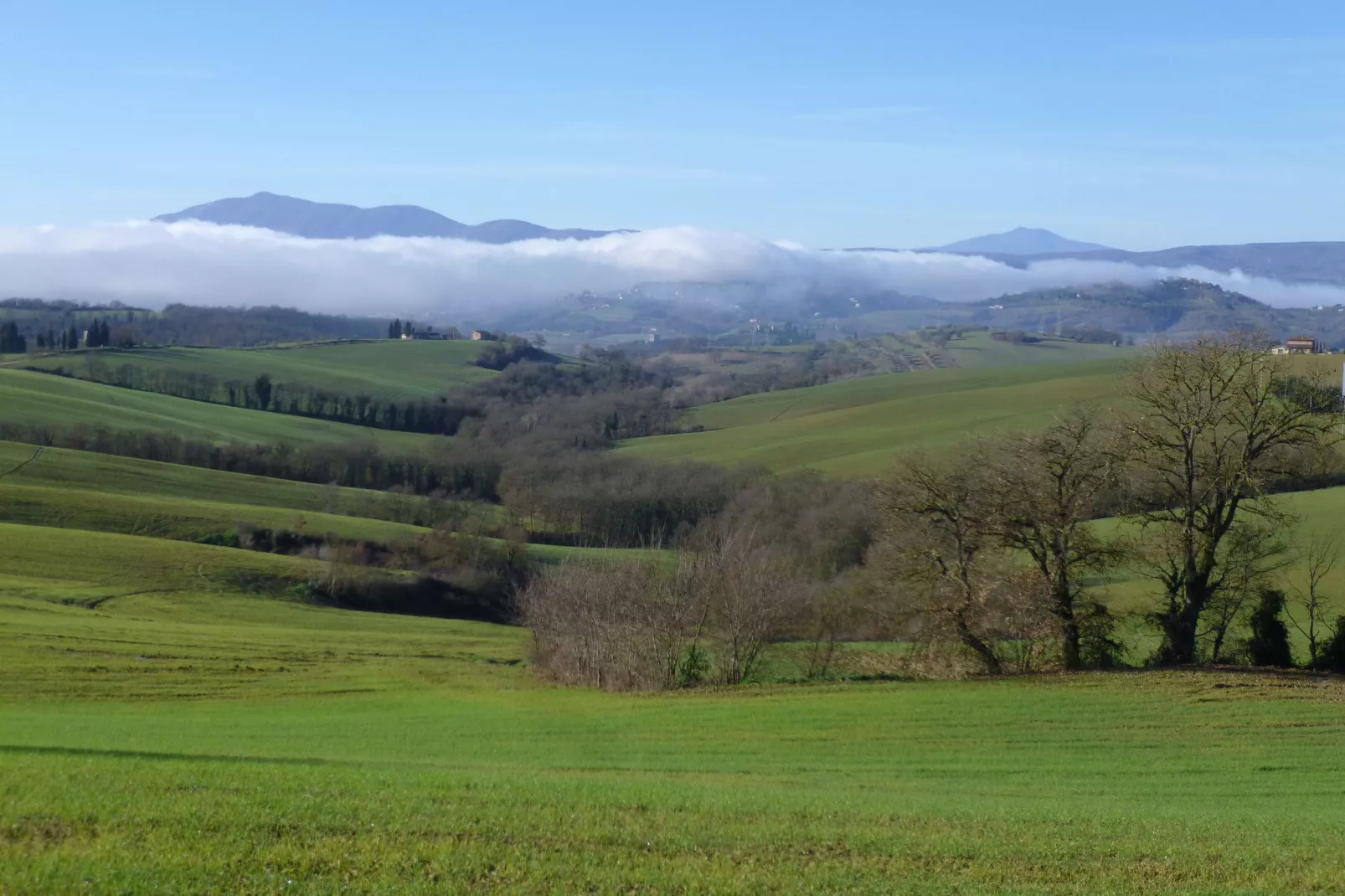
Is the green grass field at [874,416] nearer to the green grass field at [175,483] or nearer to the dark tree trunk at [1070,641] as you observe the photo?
the green grass field at [175,483]

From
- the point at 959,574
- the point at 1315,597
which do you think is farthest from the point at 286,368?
the point at 1315,597

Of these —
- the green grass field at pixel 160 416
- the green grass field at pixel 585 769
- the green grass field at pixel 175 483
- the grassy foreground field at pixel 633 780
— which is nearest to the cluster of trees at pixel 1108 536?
the green grass field at pixel 585 769

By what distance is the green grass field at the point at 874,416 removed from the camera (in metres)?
117

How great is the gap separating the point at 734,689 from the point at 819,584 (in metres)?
15.9

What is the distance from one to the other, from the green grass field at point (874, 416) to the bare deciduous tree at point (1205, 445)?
5713 cm

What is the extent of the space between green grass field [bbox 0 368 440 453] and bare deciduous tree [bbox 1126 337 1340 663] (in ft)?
340

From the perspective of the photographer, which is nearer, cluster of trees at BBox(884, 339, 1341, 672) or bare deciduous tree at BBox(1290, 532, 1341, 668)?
cluster of trees at BBox(884, 339, 1341, 672)

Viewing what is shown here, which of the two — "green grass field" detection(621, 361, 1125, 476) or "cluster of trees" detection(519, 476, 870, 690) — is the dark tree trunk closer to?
"cluster of trees" detection(519, 476, 870, 690)

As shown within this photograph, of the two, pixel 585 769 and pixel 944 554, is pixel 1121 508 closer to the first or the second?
pixel 944 554

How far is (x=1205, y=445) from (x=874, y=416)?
98508 millimetres

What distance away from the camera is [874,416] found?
139 m

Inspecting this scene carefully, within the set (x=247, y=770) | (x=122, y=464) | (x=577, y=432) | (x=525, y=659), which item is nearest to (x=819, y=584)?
(x=525, y=659)

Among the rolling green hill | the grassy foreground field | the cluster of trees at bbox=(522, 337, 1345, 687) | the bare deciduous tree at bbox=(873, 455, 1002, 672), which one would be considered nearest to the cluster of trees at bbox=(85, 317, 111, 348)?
the rolling green hill

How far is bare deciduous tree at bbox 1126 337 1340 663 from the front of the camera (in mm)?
39469
